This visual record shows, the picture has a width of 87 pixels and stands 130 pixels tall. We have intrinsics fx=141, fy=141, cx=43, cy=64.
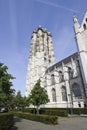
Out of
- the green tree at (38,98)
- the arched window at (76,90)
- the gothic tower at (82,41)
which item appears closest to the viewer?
the green tree at (38,98)

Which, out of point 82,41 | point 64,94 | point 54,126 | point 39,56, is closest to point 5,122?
point 54,126

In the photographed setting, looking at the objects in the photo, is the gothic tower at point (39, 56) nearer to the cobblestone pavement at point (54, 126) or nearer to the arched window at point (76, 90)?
the arched window at point (76, 90)

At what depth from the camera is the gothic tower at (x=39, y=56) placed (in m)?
69.2

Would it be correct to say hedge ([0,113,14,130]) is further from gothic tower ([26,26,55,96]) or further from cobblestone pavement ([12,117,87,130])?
gothic tower ([26,26,55,96])

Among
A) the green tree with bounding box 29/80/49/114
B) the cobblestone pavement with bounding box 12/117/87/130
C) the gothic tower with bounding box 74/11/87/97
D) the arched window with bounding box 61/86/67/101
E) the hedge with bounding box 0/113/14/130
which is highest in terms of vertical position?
the gothic tower with bounding box 74/11/87/97

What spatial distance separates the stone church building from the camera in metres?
39.7

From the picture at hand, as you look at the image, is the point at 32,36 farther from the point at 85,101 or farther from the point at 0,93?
the point at 0,93

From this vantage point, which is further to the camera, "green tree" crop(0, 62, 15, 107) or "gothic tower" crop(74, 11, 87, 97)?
"gothic tower" crop(74, 11, 87, 97)

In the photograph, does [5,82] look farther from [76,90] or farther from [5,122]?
[76,90]

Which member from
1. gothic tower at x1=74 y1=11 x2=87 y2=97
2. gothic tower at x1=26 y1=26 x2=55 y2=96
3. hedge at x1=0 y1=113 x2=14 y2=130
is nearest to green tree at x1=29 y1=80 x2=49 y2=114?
gothic tower at x1=74 y1=11 x2=87 y2=97

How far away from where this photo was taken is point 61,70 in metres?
54.6

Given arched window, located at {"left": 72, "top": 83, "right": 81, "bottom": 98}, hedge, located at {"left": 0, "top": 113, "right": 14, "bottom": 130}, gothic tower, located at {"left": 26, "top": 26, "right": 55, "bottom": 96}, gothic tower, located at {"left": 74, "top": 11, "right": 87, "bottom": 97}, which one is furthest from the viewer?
gothic tower, located at {"left": 26, "top": 26, "right": 55, "bottom": 96}

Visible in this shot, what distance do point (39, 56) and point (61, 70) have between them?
20.5 metres

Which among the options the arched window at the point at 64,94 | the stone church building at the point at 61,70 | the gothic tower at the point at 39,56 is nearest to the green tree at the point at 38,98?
the stone church building at the point at 61,70
